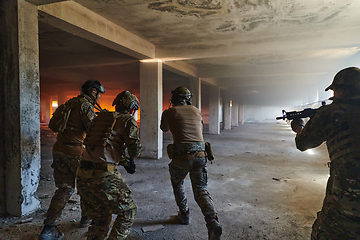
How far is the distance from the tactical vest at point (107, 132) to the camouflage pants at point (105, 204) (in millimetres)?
266

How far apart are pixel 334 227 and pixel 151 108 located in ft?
18.7

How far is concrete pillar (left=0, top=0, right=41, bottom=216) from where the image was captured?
9.82ft

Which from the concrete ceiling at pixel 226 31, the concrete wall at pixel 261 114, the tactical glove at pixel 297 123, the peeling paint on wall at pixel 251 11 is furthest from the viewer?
the concrete wall at pixel 261 114

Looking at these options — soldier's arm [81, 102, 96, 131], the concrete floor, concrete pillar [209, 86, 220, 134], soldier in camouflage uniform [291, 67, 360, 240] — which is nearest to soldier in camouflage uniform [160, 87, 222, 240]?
the concrete floor

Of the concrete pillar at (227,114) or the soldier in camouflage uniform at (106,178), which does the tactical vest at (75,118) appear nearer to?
the soldier in camouflage uniform at (106,178)

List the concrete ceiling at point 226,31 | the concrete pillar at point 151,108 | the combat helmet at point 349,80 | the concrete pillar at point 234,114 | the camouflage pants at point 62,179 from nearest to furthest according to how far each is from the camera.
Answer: the combat helmet at point 349,80 < the camouflage pants at point 62,179 < the concrete ceiling at point 226,31 < the concrete pillar at point 151,108 < the concrete pillar at point 234,114

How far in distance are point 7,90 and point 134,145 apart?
2.23m

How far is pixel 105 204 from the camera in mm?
1934

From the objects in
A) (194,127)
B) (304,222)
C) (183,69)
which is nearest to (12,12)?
(194,127)

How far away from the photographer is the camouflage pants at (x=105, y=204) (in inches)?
75.5

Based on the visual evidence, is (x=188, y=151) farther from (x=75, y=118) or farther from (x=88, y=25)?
(x=88, y=25)

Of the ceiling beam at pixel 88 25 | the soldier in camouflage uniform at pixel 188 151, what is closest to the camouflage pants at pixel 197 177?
the soldier in camouflage uniform at pixel 188 151

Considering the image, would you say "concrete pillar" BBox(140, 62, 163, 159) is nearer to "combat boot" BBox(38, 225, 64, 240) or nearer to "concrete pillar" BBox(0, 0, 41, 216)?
"concrete pillar" BBox(0, 0, 41, 216)

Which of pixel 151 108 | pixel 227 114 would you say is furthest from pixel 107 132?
pixel 227 114
